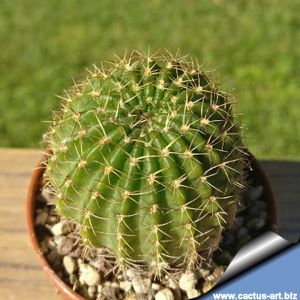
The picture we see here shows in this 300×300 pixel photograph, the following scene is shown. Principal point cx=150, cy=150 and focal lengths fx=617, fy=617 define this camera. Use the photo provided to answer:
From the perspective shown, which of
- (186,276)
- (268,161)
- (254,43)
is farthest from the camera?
(254,43)

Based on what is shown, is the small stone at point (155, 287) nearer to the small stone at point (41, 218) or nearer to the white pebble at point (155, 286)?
the white pebble at point (155, 286)

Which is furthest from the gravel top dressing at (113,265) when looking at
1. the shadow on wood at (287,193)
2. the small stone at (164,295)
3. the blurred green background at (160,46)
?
the blurred green background at (160,46)

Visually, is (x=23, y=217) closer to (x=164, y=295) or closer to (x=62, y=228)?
(x=62, y=228)

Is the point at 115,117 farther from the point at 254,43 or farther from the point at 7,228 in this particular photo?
the point at 254,43

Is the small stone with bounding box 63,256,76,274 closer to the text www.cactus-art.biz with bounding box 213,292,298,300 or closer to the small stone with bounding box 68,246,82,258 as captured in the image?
the small stone with bounding box 68,246,82,258

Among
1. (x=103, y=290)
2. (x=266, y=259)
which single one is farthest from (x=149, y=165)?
(x=103, y=290)

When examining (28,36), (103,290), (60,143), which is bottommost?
(103,290)

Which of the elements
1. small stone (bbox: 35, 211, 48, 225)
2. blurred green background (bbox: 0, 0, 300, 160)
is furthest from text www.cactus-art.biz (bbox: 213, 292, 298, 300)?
blurred green background (bbox: 0, 0, 300, 160)
